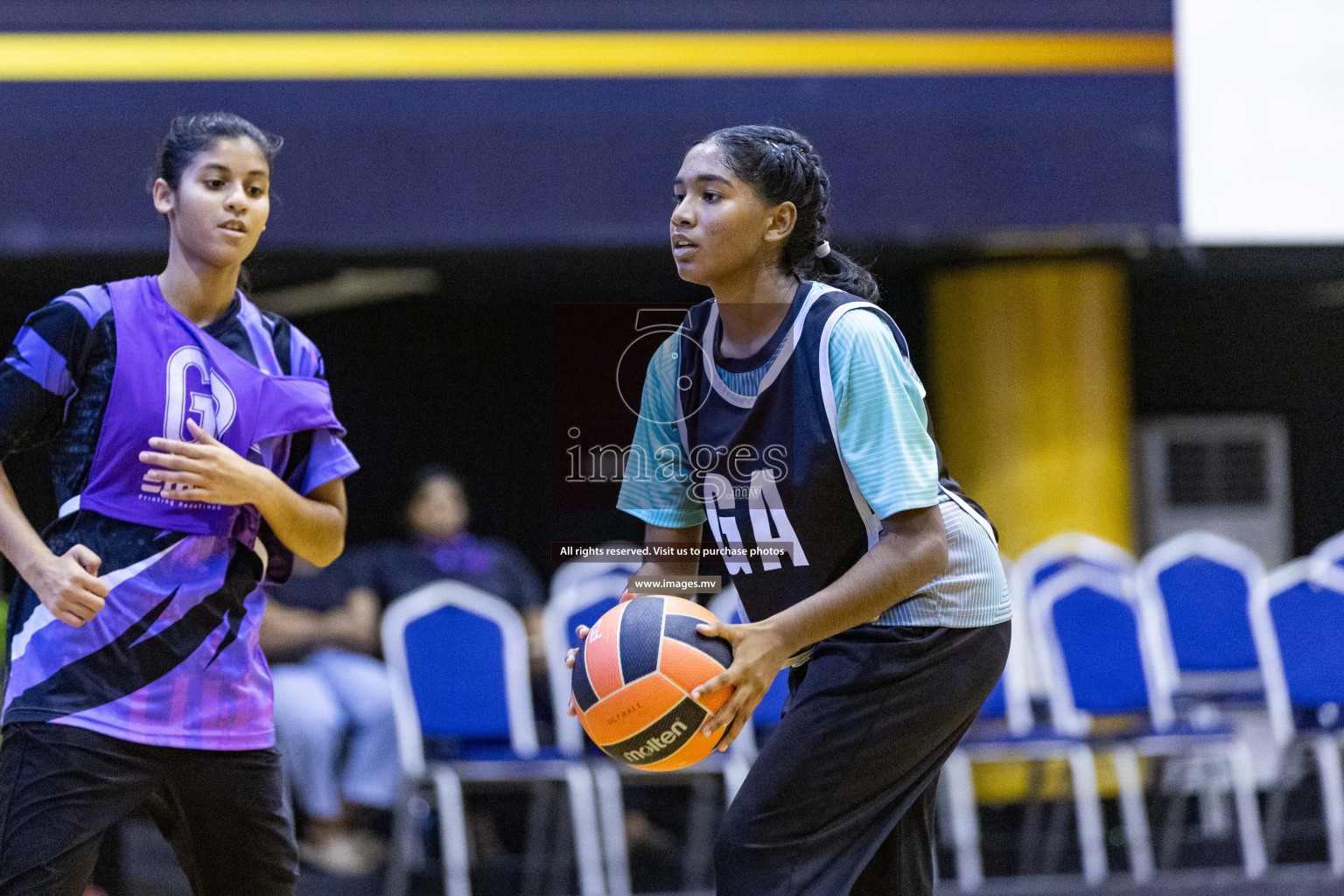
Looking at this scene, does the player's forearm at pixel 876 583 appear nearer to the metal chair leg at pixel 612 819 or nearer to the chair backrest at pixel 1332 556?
the metal chair leg at pixel 612 819

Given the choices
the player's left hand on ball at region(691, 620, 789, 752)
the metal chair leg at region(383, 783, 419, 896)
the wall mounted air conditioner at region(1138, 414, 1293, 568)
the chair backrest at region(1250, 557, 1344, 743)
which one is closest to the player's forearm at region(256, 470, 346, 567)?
the player's left hand on ball at region(691, 620, 789, 752)

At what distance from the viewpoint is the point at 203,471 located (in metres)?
2.68

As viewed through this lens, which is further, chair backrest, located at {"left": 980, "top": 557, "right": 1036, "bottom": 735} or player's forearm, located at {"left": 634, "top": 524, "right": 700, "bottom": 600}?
chair backrest, located at {"left": 980, "top": 557, "right": 1036, "bottom": 735}

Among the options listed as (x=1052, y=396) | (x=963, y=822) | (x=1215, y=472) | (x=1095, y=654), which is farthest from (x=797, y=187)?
(x=1215, y=472)

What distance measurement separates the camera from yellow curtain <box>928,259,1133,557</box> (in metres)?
8.52

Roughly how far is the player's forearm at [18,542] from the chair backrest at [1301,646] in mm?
5861

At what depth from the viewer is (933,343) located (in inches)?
357

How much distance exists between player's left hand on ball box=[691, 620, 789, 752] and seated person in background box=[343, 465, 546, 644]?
501cm

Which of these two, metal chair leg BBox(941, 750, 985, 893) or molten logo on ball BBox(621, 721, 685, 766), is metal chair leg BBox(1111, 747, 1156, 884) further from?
molten logo on ball BBox(621, 721, 685, 766)

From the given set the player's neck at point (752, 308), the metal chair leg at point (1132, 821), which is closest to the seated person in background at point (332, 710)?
the metal chair leg at point (1132, 821)

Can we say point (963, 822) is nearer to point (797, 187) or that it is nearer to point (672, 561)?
point (672, 561)

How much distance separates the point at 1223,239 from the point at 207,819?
6929 millimetres

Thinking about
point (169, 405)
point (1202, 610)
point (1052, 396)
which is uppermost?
point (1052, 396)

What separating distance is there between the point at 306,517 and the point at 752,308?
969 mm
